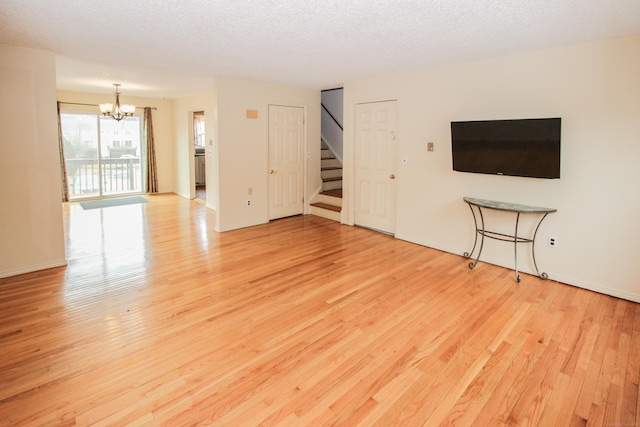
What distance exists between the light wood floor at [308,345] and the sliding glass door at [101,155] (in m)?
4.78

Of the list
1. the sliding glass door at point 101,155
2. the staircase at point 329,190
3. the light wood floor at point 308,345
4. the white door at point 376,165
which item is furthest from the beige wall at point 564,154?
the sliding glass door at point 101,155

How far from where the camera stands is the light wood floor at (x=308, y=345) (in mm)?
2066

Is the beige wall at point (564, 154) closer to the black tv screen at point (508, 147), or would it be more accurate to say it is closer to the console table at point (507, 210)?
the console table at point (507, 210)

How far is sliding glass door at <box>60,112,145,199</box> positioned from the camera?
8211 mm

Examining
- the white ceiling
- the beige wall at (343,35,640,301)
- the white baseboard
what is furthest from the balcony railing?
the beige wall at (343,35,640,301)

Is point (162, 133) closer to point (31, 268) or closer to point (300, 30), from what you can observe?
point (31, 268)

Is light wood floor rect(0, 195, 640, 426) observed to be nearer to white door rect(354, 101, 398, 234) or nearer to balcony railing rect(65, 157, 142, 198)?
white door rect(354, 101, 398, 234)

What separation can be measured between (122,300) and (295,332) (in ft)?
5.74

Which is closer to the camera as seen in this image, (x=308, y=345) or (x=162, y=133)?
(x=308, y=345)

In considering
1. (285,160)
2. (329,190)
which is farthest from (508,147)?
(329,190)

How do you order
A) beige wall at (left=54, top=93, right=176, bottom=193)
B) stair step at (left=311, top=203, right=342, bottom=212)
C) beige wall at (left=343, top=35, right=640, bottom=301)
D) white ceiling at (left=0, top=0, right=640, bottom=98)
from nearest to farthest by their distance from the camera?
1. white ceiling at (left=0, top=0, right=640, bottom=98)
2. beige wall at (left=343, top=35, right=640, bottom=301)
3. stair step at (left=311, top=203, right=342, bottom=212)
4. beige wall at (left=54, top=93, right=176, bottom=193)

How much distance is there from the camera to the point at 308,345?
2.70 m

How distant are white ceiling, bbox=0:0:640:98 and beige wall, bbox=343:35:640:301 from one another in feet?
0.84

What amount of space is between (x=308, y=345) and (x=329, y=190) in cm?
509
